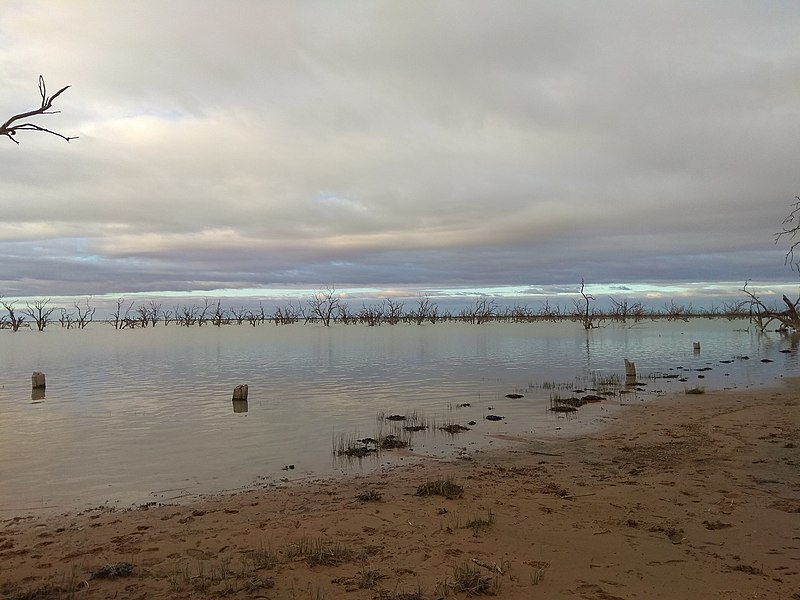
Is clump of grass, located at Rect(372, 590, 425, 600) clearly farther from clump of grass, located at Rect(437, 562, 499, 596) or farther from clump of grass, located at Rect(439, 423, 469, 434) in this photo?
clump of grass, located at Rect(439, 423, 469, 434)

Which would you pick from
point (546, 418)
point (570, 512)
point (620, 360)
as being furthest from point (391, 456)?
point (620, 360)

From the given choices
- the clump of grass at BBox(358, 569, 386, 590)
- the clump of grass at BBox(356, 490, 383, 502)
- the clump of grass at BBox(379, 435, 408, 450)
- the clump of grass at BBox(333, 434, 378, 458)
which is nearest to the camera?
the clump of grass at BBox(358, 569, 386, 590)

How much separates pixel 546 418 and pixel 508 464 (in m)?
5.86

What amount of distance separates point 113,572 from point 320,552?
220cm

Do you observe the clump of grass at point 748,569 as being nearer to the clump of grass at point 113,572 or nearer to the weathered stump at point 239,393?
the clump of grass at point 113,572

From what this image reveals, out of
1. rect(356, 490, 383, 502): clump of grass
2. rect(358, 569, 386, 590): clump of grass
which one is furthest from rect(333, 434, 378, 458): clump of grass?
rect(358, 569, 386, 590): clump of grass

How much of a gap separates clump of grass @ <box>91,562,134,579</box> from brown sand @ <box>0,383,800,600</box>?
0.02m

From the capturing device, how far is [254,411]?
60.3 feet

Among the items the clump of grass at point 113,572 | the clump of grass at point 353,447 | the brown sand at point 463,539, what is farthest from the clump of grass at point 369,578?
the clump of grass at point 353,447

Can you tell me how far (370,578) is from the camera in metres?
5.57

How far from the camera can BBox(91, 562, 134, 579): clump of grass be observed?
5.86m

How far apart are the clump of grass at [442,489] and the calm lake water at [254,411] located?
109 inches

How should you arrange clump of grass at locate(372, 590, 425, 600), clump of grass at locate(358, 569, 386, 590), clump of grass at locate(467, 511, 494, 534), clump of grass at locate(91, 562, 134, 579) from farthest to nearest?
clump of grass at locate(467, 511, 494, 534) → clump of grass at locate(91, 562, 134, 579) → clump of grass at locate(358, 569, 386, 590) → clump of grass at locate(372, 590, 425, 600)

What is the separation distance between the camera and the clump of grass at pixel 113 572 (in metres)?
5.86
